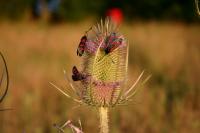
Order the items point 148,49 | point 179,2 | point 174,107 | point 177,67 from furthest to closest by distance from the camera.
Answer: point 179,2, point 148,49, point 177,67, point 174,107

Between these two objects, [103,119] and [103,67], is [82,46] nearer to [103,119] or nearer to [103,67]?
[103,67]

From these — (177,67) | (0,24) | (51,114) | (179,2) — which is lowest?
(51,114)

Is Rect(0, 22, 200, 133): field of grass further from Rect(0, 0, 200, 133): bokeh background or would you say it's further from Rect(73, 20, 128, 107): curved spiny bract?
Rect(73, 20, 128, 107): curved spiny bract

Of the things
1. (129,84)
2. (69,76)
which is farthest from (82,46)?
(69,76)

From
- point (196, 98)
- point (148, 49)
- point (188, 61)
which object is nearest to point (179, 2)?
point (148, 49)

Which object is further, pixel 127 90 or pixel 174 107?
pixel 174 107

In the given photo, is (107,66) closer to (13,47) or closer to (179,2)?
(13,47)

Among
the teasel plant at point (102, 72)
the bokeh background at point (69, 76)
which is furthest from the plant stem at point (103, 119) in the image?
the bokeh background at point (69, 76)
